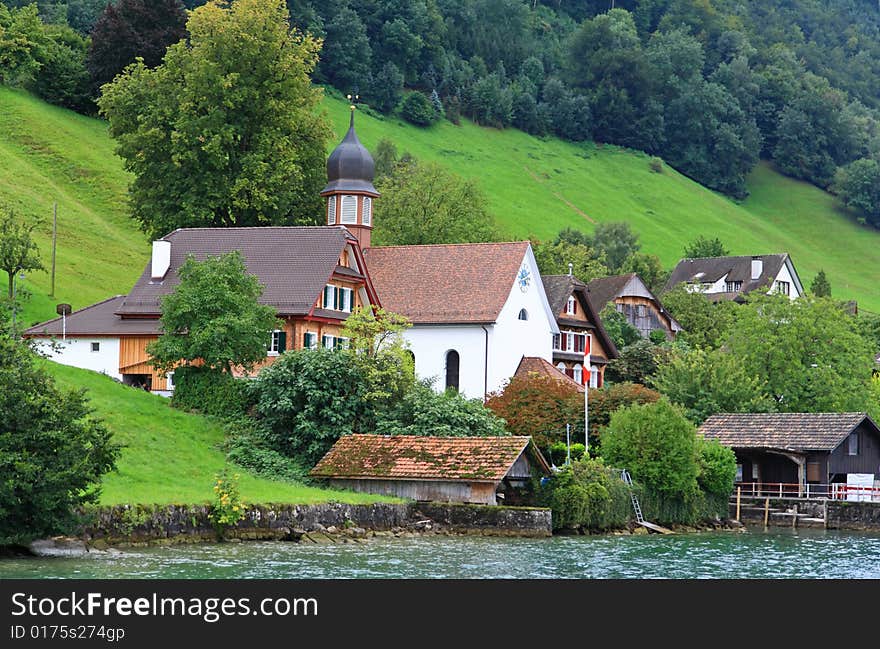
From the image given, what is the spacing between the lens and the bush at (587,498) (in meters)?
55.7

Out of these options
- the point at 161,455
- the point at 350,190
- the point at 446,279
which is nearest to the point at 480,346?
the point at 446,279

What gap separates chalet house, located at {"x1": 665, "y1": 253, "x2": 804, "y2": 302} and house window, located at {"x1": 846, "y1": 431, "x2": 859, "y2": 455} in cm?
5705

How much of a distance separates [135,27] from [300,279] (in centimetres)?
4631

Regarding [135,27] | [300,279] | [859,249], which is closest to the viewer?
[300,279]

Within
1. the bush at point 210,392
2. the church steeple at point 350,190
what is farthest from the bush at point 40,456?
the church steeple at point 350,190

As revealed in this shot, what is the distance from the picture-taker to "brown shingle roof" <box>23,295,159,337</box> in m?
68.5

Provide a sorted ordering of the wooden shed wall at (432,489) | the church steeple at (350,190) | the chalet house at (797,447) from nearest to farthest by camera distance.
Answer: the wooden shed wall at (432,489) → the chalet house at (797,447) → the church steeple at (350,190)

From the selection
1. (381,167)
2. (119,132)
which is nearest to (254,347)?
(119,132)

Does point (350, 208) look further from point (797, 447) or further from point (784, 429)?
point (797, 447)

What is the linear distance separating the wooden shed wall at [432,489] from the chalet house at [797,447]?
20229mm

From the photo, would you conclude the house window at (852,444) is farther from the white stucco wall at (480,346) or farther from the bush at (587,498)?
the bush at (587,498)
